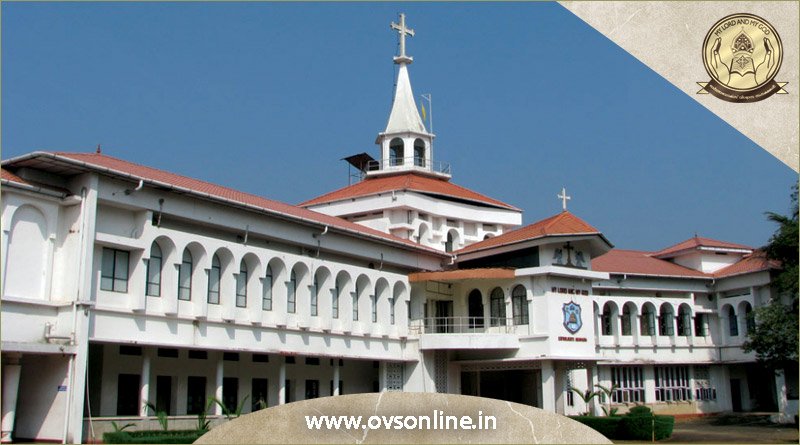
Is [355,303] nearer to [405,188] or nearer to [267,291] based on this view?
[267,291]

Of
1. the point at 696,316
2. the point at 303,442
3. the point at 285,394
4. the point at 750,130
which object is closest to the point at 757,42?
the point at 750,130

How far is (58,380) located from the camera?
21047 millimetres

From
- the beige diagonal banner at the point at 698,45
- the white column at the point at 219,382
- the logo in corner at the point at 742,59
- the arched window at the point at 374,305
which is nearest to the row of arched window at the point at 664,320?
the arched window at the point at 374,305

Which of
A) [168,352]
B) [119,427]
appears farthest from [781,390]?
[119,427]

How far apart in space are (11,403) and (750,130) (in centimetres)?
1718

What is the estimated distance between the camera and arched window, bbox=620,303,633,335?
4047 cm

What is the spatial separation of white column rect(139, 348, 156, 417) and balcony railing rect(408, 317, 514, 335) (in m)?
12.2

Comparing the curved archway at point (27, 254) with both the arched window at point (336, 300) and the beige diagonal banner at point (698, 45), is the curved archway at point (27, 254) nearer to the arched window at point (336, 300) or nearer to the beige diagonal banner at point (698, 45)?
the arched window at point (336, 300)

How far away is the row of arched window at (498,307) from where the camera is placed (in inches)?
1284

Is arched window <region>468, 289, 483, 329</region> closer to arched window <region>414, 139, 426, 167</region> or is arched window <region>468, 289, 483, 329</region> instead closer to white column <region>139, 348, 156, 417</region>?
arched window <region>414, 139, 426, 167</region>

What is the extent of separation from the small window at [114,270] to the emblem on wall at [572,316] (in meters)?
16.3

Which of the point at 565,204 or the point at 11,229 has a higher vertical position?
the point at 565,204

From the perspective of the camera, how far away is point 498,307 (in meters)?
33.5

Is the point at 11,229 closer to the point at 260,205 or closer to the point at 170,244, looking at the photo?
the point at 170,244
